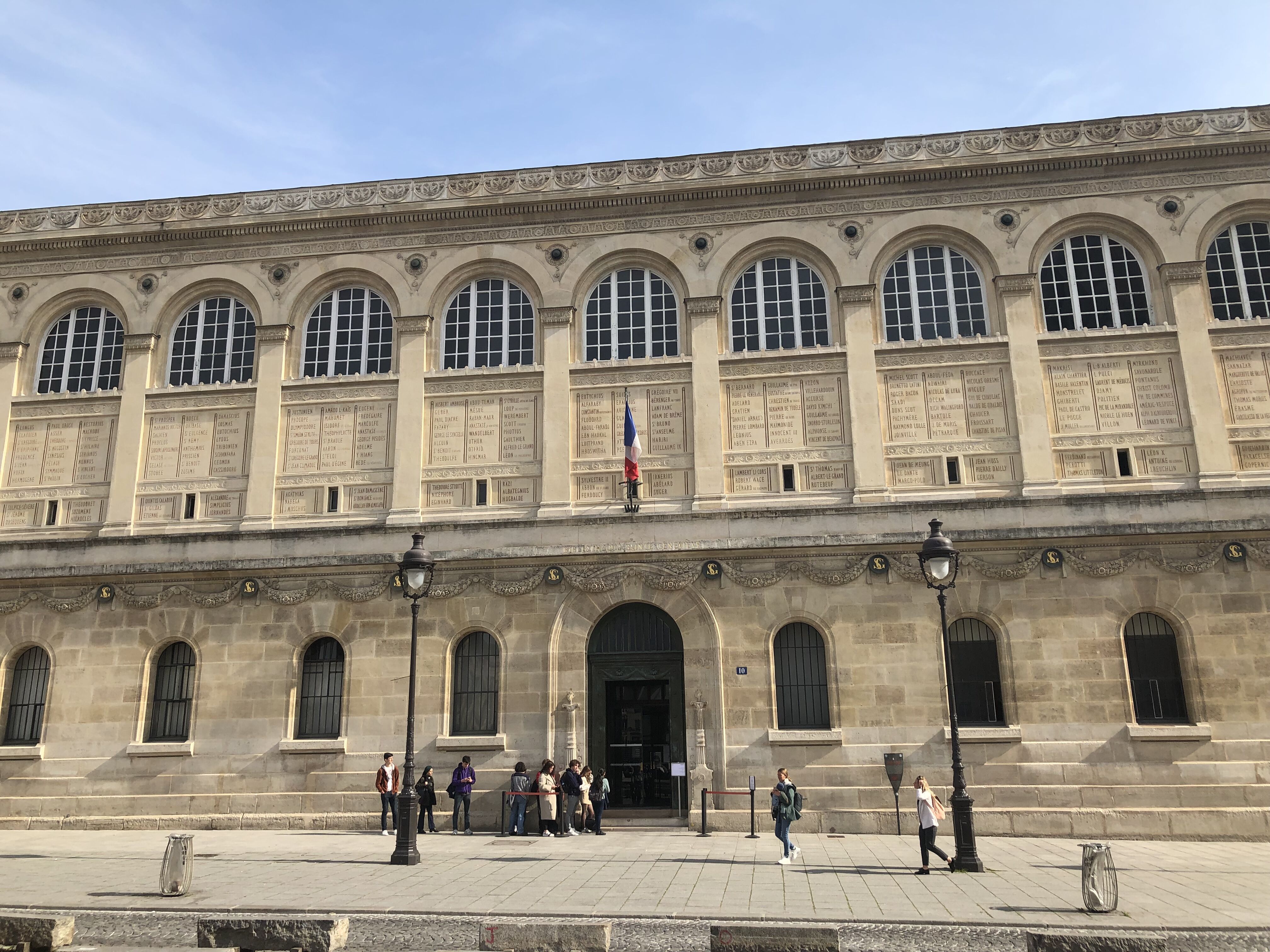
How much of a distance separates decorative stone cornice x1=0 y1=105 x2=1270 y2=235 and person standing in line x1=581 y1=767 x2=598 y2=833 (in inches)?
571

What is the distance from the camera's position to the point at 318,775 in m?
22.4

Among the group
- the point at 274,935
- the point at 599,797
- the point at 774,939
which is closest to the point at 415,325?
the point at 599,797

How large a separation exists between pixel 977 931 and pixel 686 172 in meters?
19.5

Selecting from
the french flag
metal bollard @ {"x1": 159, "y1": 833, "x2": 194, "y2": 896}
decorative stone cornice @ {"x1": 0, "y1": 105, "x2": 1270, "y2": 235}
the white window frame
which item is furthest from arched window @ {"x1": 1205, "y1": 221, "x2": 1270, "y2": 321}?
metal bollard @ {"x1": 159, "y1": 833, "x2": 194, "y2": 896}

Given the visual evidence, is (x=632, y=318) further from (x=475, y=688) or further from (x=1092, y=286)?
(x=1092, y=286)

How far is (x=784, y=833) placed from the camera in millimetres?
16406

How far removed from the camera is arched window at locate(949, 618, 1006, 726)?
2136 centimetres

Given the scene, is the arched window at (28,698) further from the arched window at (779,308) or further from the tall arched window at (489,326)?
the arched window at (779,308)

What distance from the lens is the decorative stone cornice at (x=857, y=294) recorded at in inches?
951

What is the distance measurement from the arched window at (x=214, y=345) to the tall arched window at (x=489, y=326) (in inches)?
216

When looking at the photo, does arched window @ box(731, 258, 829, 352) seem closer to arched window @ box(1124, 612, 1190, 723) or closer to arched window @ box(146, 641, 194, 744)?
arched window @ box(1124, 612, 1190, 723)

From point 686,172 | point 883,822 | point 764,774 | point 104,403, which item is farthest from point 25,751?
point 686,172

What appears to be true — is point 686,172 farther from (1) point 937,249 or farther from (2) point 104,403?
(2) point 104,403

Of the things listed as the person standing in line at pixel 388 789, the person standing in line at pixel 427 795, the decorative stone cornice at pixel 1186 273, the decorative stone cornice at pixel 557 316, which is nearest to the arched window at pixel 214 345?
the decorative stone cornice at pixel 557 316
